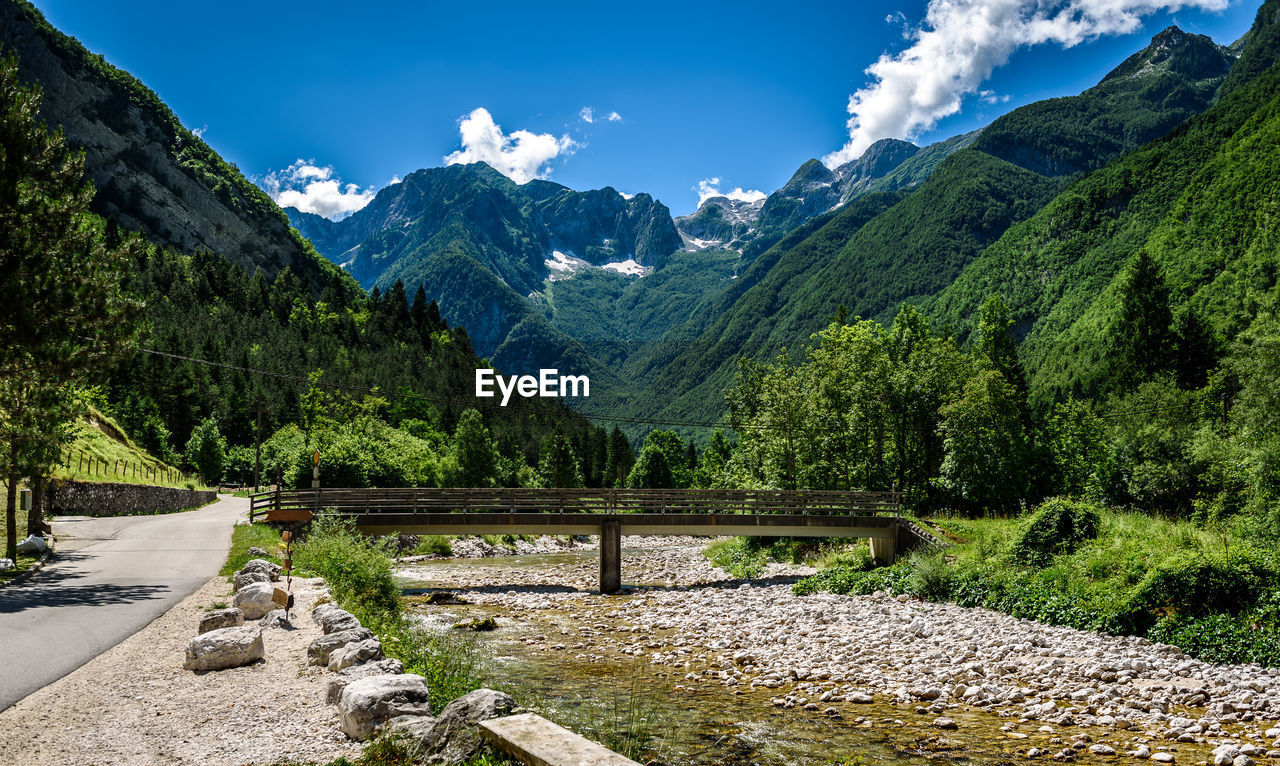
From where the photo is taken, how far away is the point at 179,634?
504 inches

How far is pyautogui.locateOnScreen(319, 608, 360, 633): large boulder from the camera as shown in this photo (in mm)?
12203

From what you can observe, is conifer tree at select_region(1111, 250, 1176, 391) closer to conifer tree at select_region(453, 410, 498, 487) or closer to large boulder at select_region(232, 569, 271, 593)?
large boulder at select_region(232, 569, 271, 593)

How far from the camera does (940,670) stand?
1436 centimetres

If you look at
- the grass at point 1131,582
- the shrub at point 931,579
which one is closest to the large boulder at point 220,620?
the grass at point 1131,582

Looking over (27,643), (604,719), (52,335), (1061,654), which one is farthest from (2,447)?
(1061,654)

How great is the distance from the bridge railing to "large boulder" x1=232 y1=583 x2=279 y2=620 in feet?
51.8

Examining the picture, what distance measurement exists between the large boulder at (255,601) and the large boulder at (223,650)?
3.48 meters

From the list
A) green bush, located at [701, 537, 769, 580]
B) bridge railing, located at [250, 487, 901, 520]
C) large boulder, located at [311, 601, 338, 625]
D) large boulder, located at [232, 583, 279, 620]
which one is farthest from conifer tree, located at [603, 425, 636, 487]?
large boulder, located at [232, 583, 279, 620]

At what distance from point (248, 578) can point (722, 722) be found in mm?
11168

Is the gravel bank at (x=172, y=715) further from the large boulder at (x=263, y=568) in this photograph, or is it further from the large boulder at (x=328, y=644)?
the large boulder at (x=263, y=568)

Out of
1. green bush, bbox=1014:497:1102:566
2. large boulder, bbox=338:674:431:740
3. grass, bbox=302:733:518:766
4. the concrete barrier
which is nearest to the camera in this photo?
the concrete barrier

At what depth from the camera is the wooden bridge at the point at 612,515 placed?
30625mm

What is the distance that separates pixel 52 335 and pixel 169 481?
49.7 metres

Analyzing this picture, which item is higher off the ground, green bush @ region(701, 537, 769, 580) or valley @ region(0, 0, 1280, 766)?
→ valley @ region(0, 0, 1280, 766)
